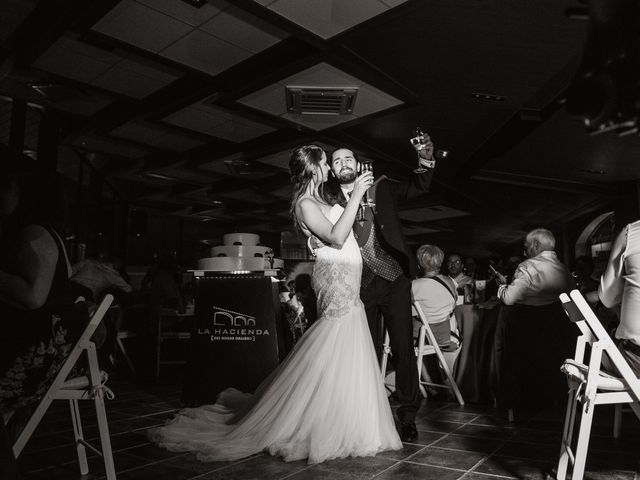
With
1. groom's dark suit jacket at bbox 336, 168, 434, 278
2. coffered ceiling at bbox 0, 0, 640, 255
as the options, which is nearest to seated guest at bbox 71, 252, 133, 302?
coffered ceiling at bbox 0, 0, 640, 255

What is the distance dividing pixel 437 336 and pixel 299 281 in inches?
55.0

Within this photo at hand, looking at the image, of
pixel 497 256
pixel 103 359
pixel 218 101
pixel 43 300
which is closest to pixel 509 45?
pixel 218 101

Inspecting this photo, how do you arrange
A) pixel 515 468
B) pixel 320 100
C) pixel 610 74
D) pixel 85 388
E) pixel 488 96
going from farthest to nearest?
pixel 488 96
pixel 320 100
pixel 515 468
pixel 85 388
pixel 610 74

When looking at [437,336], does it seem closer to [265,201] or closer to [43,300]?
[43,300]

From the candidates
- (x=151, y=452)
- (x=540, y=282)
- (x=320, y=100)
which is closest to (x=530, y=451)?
(x=540, y=282)

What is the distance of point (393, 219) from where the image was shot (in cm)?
292

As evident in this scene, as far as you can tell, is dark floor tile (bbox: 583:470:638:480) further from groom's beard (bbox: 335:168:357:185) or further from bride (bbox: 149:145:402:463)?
groom's beard (bbox: 335:168:357:185)

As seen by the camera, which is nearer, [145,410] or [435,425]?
[435,425]

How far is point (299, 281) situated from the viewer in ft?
15.7

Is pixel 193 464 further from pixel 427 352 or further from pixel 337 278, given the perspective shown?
pixel 427 352

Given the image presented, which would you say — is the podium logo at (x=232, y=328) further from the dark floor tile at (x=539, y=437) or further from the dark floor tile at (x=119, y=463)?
the dark floor tile at (x=539, y=437)

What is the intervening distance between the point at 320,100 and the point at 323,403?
4.17 m

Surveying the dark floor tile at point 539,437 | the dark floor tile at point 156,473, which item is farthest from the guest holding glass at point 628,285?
the dark floor tile at point 156,473

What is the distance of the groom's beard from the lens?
283cm
